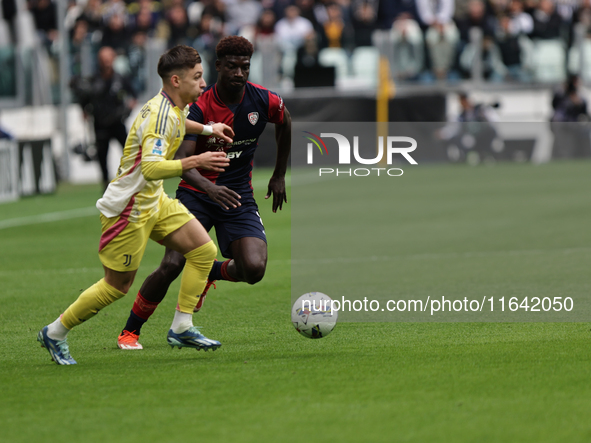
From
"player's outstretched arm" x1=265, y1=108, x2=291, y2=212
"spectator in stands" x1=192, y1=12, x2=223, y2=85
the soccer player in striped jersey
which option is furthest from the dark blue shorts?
"spectator in stands" x1=192, y1=12, x2=223, y2=85

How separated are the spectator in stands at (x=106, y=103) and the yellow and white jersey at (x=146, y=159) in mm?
11713

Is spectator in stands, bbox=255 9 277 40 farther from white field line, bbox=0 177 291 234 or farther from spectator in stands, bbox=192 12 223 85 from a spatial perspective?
white field line, bbox=0 177 291 234

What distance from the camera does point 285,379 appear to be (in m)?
5.41

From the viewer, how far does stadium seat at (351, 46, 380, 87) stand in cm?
2452

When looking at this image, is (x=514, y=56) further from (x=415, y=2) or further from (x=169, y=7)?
(x=169, y=7)

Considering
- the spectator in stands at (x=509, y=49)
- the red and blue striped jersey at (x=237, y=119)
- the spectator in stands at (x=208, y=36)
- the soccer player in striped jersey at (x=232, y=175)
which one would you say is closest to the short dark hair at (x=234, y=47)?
the soccer player in striped jersey at (x=232, y=175)

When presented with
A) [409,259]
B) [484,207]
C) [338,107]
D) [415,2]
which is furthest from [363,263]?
[415,2]

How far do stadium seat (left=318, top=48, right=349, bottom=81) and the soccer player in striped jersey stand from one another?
57.7 ft

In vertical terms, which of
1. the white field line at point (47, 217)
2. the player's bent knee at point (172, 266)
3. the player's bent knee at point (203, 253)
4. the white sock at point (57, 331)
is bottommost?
the white field line at point (47, 217)

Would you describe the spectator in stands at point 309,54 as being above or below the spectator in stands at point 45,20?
below

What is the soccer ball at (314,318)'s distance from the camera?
6.56m

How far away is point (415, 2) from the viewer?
82.6 ft

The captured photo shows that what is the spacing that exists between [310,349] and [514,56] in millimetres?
19515

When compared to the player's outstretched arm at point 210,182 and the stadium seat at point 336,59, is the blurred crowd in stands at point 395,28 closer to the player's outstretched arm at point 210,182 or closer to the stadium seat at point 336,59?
the stadium seat at point 336,59
